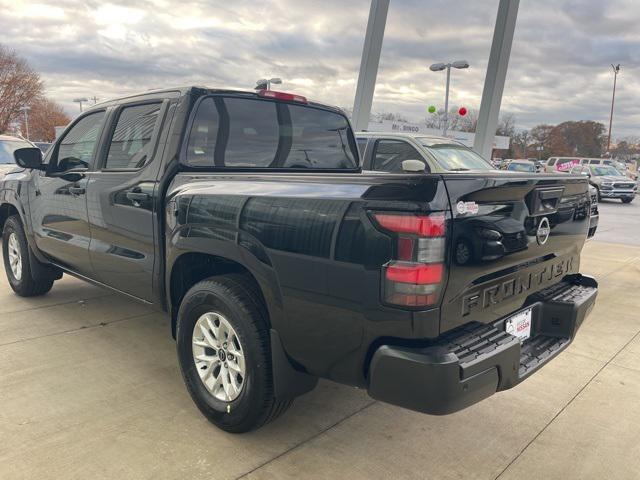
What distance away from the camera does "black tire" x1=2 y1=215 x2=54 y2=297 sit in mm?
5086

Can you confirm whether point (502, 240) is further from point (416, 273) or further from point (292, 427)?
point (292, 427)

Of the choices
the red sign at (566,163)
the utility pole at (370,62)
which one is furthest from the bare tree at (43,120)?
the utility pole at (370,62)

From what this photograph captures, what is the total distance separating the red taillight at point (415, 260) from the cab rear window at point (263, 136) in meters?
1.61

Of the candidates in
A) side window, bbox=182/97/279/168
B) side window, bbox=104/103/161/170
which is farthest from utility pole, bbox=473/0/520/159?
side window, bbox=104/103/161/170

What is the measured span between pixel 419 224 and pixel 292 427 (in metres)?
1.58

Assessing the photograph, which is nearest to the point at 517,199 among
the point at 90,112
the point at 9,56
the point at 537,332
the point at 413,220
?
the point at 413,220

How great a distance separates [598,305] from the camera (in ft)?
18.3

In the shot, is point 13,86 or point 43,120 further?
point 43,120

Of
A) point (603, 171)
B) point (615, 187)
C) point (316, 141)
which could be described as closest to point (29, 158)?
point (316, 141)

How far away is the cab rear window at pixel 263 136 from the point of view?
10.9 ft

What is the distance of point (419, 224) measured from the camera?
2.06 m

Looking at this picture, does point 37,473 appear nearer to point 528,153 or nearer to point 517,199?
point 517,199

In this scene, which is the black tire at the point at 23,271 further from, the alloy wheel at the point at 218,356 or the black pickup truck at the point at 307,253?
the alloy wheel at the point at 218,356

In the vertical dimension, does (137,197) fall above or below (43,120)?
below
